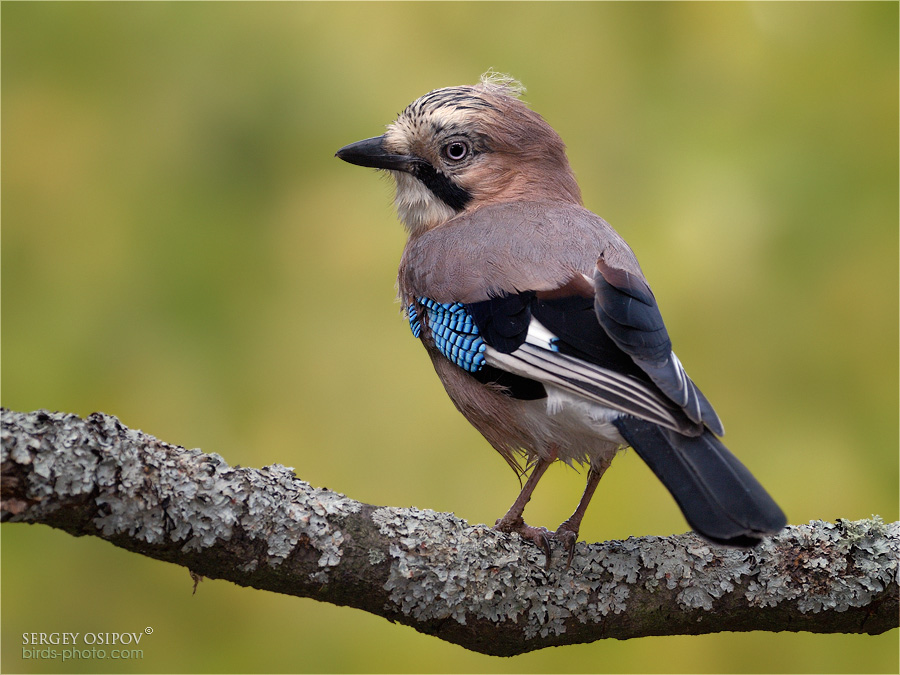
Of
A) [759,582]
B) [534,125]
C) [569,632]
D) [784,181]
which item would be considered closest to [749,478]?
Result: [759,582]

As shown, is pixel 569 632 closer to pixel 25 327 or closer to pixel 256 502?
pixel 256 502

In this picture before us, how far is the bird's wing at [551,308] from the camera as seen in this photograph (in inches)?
88.1

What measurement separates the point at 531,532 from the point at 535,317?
22.7 inches

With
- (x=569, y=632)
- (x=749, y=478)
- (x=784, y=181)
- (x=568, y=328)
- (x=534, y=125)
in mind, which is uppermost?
(x=784, y=181)

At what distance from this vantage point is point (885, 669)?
3494 millimetres

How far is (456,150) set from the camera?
11.0ft

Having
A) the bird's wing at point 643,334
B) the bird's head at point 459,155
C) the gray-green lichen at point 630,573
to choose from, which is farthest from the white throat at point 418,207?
the gray-green lichen at point 630,573

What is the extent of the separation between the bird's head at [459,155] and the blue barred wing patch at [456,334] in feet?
1.99

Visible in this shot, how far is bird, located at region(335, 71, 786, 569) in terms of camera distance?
2170mm

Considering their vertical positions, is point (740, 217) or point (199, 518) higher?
point (740, 217)

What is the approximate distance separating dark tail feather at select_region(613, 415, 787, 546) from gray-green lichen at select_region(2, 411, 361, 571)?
71cm

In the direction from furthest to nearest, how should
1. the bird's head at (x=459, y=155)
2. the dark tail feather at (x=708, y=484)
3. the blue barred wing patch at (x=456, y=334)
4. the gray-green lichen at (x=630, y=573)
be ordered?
1. the bird's head at (x=459, y=155)
2. the blue barred wing patch at (x=456, y=334)
3. the gray-green lichen at (x=630, y=573)
4. the dark tail feather at (x=708, y=484)

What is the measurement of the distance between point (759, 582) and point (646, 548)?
288 millimetres

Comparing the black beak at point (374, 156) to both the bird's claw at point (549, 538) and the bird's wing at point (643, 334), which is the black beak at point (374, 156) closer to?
the bird's wing at point (643, 334)
